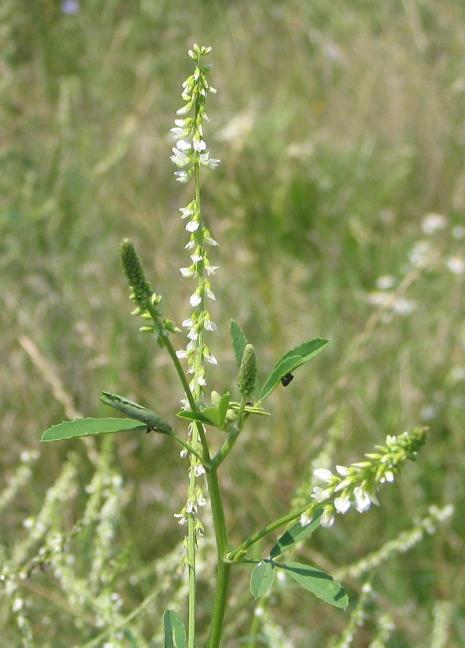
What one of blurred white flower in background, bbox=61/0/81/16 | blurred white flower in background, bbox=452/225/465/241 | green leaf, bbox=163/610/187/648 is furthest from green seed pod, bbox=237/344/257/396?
blurred white flower in background, bbox=61/0/81/16

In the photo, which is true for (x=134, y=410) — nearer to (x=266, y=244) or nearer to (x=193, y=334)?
(x=193, y=334)

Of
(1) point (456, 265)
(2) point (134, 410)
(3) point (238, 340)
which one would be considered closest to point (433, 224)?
(1) point (456, 265)

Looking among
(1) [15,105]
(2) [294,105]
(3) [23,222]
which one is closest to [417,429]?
(3) [23,222]

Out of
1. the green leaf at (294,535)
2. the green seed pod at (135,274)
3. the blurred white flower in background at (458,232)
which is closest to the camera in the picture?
the green seed pod at (135,274)

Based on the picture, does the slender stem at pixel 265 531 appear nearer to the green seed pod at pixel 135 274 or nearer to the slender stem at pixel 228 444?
the slender stem at pixel 228 444

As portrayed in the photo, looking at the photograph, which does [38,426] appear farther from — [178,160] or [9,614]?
[178,160]

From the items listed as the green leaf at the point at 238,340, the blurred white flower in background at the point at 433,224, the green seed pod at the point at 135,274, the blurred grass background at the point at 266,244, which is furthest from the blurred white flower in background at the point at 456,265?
the green seed pod at the point at 135,274
